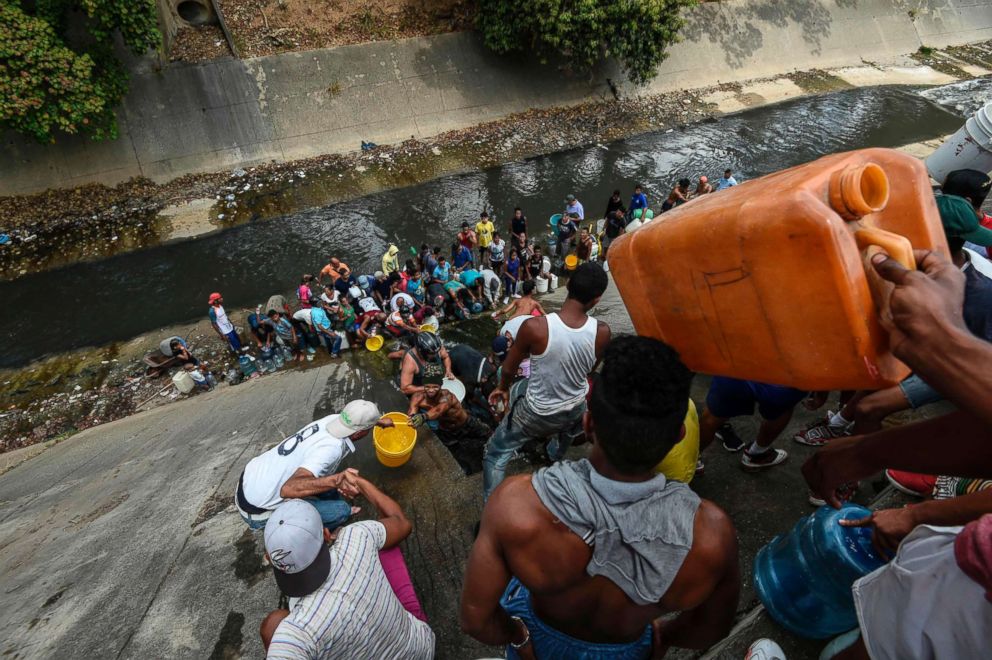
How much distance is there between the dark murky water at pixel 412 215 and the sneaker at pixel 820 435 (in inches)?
352

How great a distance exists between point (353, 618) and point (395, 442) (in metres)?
2.02

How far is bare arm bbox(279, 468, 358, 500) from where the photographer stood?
3.02 m

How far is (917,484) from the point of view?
2.57m

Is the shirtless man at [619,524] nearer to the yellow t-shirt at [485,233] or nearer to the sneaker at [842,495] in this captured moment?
the sneaker at [842,495]

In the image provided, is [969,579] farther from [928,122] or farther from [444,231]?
[928,122]

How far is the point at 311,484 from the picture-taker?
3070 millimetres

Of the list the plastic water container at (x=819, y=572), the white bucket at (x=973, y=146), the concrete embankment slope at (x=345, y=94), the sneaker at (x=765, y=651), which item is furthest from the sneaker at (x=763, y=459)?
the concrete embankment slope at (x=345, y=94)

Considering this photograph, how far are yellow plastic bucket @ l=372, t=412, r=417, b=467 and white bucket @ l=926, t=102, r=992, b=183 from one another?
654 cm

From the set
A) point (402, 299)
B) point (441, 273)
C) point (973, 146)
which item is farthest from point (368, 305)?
point (973, 146)

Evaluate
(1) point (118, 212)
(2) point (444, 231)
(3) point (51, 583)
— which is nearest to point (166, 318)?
(1) point (118, 212)

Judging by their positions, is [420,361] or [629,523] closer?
[629,523]

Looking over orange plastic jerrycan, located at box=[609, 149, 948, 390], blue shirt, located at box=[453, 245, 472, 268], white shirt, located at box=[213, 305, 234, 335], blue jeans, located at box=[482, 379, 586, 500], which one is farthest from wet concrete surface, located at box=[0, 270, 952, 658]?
blue shirt, located at box=[453, 245, 472, 268]

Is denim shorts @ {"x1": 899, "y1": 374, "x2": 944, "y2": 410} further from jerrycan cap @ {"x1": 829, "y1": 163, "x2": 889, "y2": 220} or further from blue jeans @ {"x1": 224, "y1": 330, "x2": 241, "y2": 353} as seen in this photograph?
blue jeans @ {"x1": 224, "y1": 330, "x2": 241, "y2": 353}

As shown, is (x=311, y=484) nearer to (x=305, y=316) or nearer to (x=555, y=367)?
(x=555, y=367)
